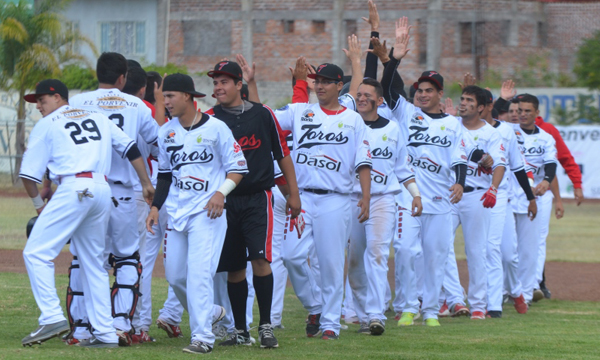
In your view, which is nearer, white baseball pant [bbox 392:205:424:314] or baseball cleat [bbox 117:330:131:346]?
baseball cleat [bbox 117:330:131:346]

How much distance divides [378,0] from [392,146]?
3176 cm

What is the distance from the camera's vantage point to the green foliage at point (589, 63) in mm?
35469

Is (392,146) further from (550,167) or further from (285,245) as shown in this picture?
(550,167)

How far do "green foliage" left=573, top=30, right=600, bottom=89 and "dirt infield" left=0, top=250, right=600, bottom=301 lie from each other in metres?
21.2

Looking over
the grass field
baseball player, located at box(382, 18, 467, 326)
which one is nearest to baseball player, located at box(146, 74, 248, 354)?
baseball player, located at box(382, 18, 467, 326)

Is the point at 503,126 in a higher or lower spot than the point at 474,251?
higher

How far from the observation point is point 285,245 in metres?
8.05

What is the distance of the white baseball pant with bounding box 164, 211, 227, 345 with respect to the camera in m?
6.55

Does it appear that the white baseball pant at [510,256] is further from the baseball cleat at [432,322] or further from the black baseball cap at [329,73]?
the black baseball cap at [329,73]

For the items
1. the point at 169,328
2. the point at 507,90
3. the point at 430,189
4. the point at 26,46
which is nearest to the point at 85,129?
the point at 169,328

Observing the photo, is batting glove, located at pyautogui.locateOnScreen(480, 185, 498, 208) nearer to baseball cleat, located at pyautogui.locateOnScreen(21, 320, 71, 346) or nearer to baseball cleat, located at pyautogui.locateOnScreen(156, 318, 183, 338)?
baseball cleat, located at pyautogui.locateOnScreen(156, 318, 183, 338)

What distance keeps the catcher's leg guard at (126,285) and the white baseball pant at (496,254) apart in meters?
4.51

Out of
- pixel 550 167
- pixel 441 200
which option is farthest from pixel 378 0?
pixel 441 200

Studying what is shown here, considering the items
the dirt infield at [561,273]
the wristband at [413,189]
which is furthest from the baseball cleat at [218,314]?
the dirt infield at [561,273]
